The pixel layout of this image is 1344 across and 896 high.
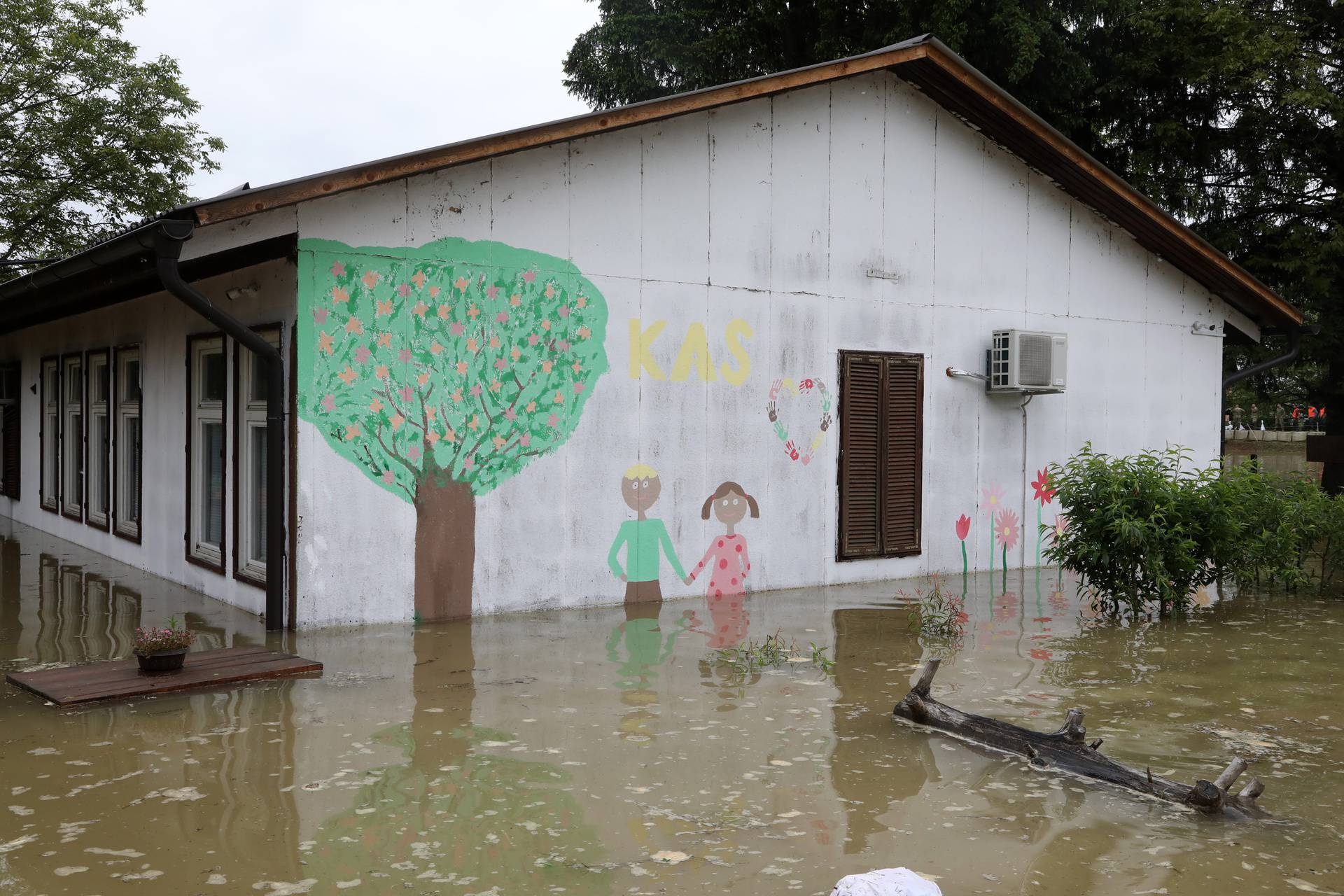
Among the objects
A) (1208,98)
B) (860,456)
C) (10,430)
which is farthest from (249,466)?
(1208,98)

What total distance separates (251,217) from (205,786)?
13.8 ft

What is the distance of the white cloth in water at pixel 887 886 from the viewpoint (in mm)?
3248

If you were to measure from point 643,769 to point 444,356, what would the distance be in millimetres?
4379

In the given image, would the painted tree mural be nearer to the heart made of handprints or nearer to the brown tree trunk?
the brown tree trunk

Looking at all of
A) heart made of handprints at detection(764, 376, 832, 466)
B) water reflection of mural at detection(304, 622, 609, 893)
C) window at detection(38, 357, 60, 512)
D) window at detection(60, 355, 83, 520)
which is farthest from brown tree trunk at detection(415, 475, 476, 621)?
window at detection(38, 357, 60, 512)

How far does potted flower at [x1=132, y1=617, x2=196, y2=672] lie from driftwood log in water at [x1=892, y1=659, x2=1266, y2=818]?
400cm

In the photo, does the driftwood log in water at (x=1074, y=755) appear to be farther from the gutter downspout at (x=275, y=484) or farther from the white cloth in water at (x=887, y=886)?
the gutter downspout at (x=275, y=484)

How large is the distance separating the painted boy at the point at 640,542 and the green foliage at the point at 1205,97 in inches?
490

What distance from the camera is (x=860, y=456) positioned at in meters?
10.9

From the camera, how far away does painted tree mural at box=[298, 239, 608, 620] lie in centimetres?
823

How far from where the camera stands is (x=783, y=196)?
10383 millimetres

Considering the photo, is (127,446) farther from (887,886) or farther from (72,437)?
(887,886)

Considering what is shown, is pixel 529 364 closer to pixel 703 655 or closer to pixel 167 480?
pixel 703 655

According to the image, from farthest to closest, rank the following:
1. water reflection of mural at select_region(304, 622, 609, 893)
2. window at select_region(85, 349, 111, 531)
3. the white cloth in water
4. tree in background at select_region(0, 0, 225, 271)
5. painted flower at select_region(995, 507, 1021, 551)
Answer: tree in background at select_region(0, 0, 225, 271) < window at select_region(85, 349, 111, 531) < painted flower at select_region(995, 507, 1021, 551) < water reflection of mural at select_region(304, 622, 609, 893) < the white cloth in water
